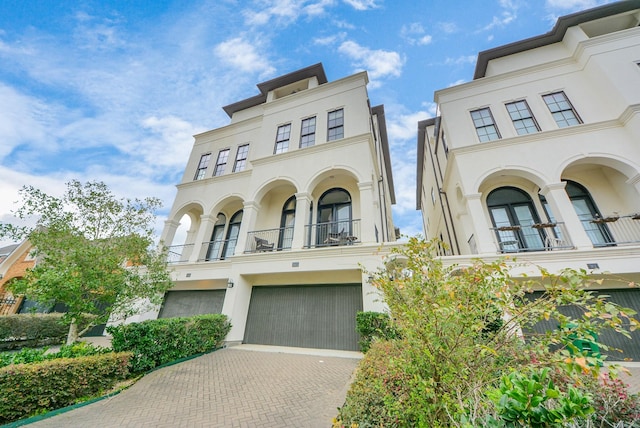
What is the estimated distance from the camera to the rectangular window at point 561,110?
386 inches

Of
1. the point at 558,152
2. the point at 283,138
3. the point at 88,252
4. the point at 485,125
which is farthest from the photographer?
the point at 283,138

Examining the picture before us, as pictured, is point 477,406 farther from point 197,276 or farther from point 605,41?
point 605,41

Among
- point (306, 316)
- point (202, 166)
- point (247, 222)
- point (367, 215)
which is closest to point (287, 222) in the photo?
point (247, 222)

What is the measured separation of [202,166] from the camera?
15.4 meters

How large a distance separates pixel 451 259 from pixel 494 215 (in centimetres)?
371

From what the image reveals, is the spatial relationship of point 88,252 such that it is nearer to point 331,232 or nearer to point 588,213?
point 331,232

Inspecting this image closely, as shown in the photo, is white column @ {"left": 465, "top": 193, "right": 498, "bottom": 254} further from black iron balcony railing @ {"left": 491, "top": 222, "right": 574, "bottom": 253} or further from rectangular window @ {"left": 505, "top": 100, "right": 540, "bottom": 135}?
rectangular window @ {"left": 505, "top": 100, "right": 540, "bottom": 135}

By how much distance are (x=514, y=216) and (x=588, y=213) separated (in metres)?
2.50

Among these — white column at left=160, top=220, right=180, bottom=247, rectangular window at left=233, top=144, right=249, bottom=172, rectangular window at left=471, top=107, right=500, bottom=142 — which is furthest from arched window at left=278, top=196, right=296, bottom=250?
rectangular window at left=471, top=107, right=500, bottom=142

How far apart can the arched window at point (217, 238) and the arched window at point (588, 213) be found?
1656 centimetres

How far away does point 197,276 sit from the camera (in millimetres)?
11062

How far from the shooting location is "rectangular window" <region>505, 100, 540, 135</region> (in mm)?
10203

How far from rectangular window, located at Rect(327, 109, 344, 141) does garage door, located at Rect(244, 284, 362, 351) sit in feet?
25.1

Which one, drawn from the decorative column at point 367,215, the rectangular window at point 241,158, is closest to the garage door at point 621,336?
the decorative column at point 367,215
